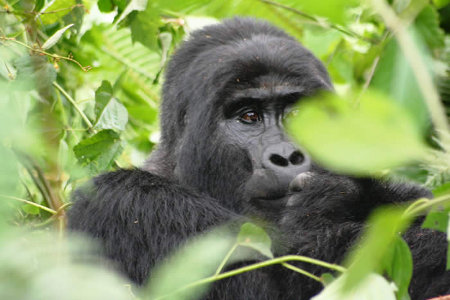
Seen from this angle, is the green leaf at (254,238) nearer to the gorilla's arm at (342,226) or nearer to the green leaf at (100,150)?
the gorilla's arm at (342,226)

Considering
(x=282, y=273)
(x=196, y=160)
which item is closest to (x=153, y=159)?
(x=196, y=160)

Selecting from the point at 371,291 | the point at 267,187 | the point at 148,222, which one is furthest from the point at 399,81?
the point at 371,291

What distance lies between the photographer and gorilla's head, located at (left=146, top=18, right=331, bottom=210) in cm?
264

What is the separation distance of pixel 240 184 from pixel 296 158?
11.0 inches

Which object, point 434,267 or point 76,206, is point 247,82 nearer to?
point 76,206

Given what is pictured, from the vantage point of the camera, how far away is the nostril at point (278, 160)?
2559mm

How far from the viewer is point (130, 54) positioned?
5145mm

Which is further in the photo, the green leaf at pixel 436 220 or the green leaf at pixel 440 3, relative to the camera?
the green leaf at pixel 440 3

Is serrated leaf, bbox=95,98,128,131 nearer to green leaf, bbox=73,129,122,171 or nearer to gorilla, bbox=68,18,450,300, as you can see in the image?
green leaf, bbox=73,129,122,171

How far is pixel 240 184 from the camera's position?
268cm

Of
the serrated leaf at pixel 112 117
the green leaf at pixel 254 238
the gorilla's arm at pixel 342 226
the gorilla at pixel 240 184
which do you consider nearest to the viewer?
the green leaf at pixel 254 238

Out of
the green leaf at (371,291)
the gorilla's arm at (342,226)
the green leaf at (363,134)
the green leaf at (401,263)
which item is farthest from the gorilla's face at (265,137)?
the green leaf at (363,134)

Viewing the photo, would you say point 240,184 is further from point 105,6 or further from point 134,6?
point 105,6

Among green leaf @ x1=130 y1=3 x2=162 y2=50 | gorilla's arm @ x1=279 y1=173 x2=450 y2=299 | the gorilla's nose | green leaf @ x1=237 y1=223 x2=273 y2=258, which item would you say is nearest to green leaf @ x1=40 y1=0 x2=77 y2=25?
Result: green leaf @ x1=130 y1=3 x2=162 y2=50
